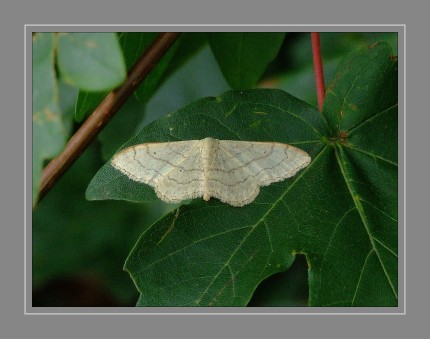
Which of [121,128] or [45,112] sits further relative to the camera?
[121,128]

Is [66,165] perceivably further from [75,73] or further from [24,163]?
[75,73]

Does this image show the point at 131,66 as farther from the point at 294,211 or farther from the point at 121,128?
the point at 294,211

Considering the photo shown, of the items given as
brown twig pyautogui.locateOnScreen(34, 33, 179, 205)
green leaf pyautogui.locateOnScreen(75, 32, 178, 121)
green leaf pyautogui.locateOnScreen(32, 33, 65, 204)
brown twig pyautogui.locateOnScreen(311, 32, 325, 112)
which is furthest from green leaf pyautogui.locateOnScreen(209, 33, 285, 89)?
green leaf pyautogui.locateOnScreen(32, 33, 65, 204)

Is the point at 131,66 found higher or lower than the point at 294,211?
higher

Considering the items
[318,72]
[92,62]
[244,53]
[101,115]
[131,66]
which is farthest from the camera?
[244,53]

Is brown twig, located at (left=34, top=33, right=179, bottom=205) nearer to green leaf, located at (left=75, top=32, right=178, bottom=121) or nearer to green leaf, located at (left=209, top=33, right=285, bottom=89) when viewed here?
green leaf, located at (left=75, top=32, right=178, bottom=121)

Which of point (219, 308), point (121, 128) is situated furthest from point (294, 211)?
point (121, 128)

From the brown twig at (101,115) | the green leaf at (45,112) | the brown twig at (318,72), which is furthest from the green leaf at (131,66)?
the brown twig at (318,72)
